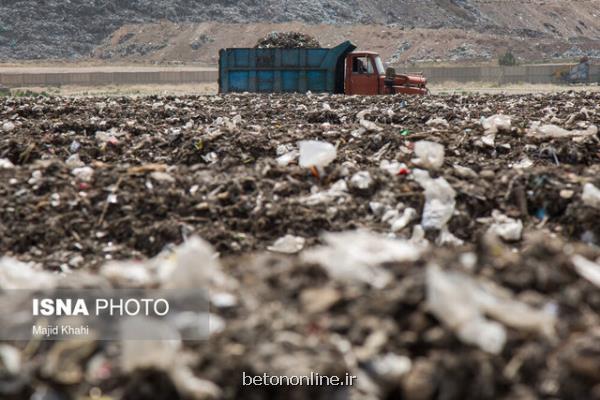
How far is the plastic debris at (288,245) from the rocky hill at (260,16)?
6056 centimetres

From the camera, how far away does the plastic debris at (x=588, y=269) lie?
3400 mm

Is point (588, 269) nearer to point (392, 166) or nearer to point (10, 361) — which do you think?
point (10, 361)

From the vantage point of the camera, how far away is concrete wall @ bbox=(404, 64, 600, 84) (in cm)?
4319

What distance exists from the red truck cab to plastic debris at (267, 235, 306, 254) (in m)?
17.1

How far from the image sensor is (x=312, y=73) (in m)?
24.1

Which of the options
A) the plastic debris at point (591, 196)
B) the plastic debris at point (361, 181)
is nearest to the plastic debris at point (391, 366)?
the plastic debris at point (591, 196)

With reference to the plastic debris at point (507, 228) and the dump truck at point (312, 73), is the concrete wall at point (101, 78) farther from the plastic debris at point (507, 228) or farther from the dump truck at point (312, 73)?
the plastic debris at point (507, 228)

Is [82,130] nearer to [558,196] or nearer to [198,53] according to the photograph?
[558,196]

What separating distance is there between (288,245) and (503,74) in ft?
133

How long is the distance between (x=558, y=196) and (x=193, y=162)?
389 cm

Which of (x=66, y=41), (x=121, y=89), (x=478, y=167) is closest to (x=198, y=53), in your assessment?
(x=66, y=41)

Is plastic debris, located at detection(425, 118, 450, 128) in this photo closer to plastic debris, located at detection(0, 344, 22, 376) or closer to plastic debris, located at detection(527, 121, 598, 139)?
plastic debris, located at detection(527, 121, 598, 139)

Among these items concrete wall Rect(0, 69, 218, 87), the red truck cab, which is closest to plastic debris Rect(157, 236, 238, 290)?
the red truck cab

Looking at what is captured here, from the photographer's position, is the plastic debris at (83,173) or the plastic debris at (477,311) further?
the plastic debris at (83,173)
